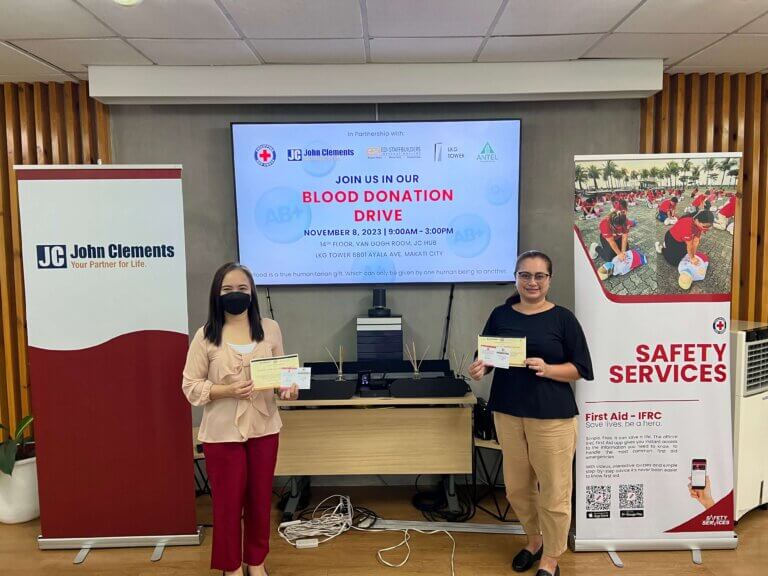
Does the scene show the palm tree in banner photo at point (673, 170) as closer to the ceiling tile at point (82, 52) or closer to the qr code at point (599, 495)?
the qr code at point (599, 495)

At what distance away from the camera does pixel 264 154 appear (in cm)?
365

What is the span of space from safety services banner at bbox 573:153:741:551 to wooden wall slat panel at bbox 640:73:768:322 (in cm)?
103

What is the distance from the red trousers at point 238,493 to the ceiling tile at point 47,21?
2.31 m

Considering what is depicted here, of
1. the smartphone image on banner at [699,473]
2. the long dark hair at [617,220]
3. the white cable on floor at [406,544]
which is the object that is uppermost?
the long dark hair at [617,220]

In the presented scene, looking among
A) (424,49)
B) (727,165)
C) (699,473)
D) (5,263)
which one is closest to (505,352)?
(699,473)

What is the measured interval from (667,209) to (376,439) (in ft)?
7.32

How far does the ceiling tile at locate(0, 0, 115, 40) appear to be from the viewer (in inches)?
102

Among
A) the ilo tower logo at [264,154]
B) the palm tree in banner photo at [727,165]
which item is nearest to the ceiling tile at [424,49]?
the ilo tower logo at [264,154]

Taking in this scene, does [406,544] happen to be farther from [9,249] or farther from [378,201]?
[9,249]

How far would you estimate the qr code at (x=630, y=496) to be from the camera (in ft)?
9.64

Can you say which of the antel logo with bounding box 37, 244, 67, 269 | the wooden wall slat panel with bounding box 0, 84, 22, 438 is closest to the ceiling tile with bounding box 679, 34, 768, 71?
the antel logo with bounding box 37, 244, 67, 269

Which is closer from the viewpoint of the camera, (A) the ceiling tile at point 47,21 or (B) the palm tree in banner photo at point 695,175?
(A) the ceiling tile at point 47,21

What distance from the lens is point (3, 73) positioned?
354 cm

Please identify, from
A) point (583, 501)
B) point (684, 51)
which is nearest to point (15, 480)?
point (583, 501)
